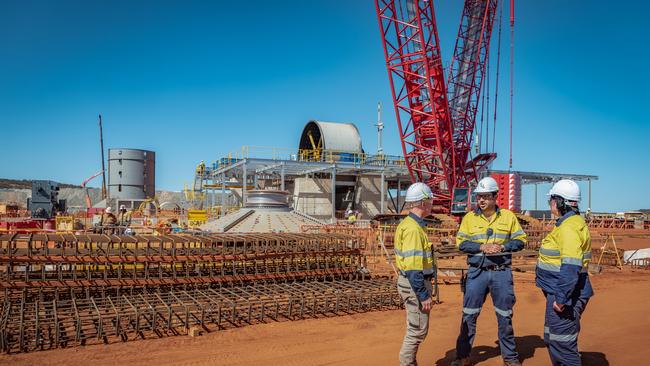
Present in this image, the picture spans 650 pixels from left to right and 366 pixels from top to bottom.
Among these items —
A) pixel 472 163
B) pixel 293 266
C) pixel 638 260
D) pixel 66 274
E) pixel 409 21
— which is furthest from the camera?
pixel 472 163

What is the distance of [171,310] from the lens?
5.84 meters

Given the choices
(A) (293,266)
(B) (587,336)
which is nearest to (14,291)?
(A) (293,266)

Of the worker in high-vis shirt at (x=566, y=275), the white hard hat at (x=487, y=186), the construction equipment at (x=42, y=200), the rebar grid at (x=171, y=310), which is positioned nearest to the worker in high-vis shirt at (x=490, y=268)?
the white hard hat at (x=487, y=186)

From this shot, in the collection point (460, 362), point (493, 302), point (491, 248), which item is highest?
point (491, 248)

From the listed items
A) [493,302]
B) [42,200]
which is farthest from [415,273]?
[42,200]

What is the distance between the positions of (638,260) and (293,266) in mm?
10970

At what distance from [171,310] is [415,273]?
3610 millimetres

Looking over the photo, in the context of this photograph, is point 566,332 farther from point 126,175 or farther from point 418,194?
point 126,175

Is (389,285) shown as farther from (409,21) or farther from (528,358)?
(409,21)

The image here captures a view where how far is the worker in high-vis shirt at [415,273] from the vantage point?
3.91 m

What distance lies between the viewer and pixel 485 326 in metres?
6.20

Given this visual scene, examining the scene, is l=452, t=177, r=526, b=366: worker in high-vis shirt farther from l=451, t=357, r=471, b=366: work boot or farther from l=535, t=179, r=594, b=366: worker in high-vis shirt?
l=535, t=179, r=594, b=366: worker in high-vis shirt

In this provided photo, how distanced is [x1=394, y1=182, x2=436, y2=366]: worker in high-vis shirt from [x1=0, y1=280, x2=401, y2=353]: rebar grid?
116 inches

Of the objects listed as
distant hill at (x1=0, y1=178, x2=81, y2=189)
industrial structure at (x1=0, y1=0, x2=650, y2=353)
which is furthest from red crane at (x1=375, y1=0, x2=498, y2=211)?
distant hill at (x1=0, y1=178, x2=81, y2=189)
